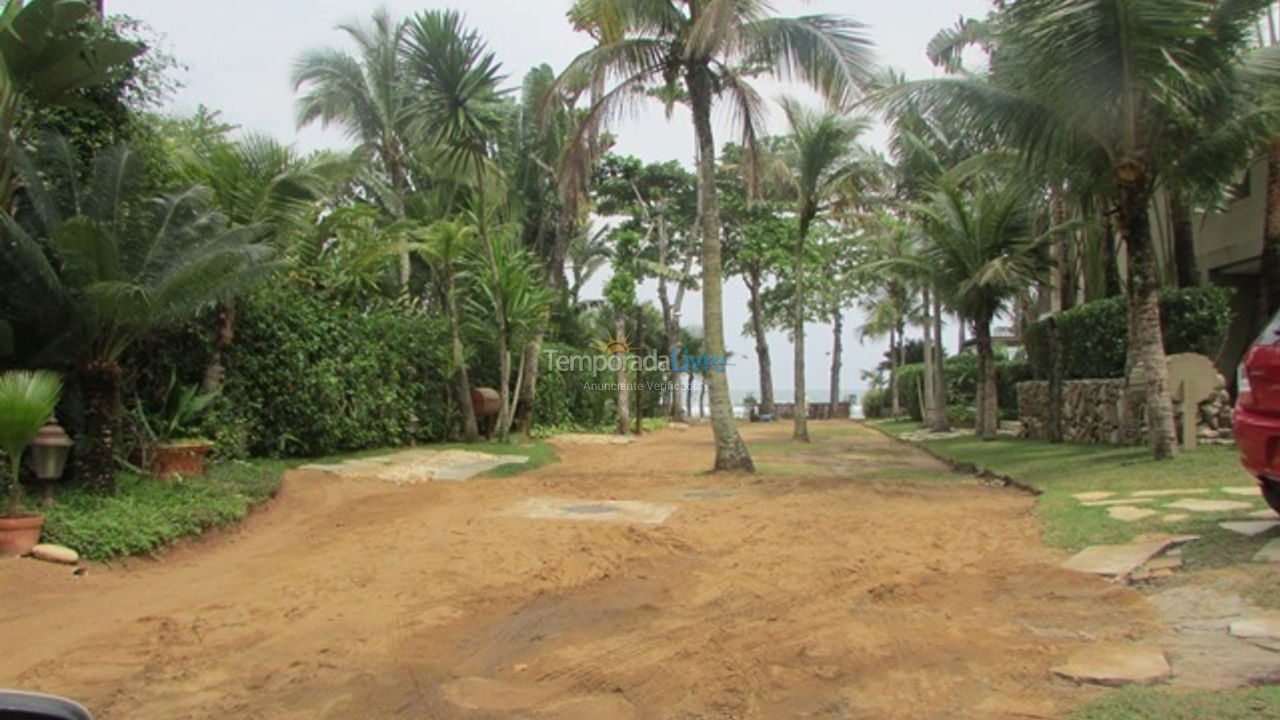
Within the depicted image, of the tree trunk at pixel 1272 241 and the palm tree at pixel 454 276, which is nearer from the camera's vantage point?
the tree trunk at pixel 1272 241

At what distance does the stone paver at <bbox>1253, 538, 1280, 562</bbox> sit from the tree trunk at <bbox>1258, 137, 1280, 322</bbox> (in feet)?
32.7

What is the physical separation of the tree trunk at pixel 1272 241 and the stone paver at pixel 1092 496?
23.1ft

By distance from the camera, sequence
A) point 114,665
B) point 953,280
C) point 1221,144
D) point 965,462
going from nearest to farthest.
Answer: point 114,665 < point 1221,144 < point 965,462 < point 953,280

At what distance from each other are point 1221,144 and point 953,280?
807 centimetres

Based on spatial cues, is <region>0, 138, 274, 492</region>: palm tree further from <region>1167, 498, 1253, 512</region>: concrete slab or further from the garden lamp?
<region>1167, 498, 1253, 512</region>: concrete slab

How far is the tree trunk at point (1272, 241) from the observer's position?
13352mm

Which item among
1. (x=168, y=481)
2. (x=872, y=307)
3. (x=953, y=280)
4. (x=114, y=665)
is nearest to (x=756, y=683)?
(x=114, y=665)

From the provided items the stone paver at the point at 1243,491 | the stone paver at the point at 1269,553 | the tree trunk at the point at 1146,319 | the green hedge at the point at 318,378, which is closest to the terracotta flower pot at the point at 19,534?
the green hedge at the point at 318,378

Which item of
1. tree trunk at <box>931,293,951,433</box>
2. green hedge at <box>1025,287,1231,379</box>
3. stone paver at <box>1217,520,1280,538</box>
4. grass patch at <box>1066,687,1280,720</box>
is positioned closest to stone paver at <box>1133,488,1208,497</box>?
stone paver at <box>1217,520,1280,538</box>

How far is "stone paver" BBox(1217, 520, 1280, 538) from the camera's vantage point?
576cm

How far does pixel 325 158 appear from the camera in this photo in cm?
1223

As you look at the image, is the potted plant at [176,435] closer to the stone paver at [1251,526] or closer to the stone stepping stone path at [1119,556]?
the stone stepping stone path at [1119,556]

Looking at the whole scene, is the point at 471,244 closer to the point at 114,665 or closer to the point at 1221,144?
the point at 1221,144

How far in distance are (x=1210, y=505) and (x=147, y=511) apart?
850 centimetres
